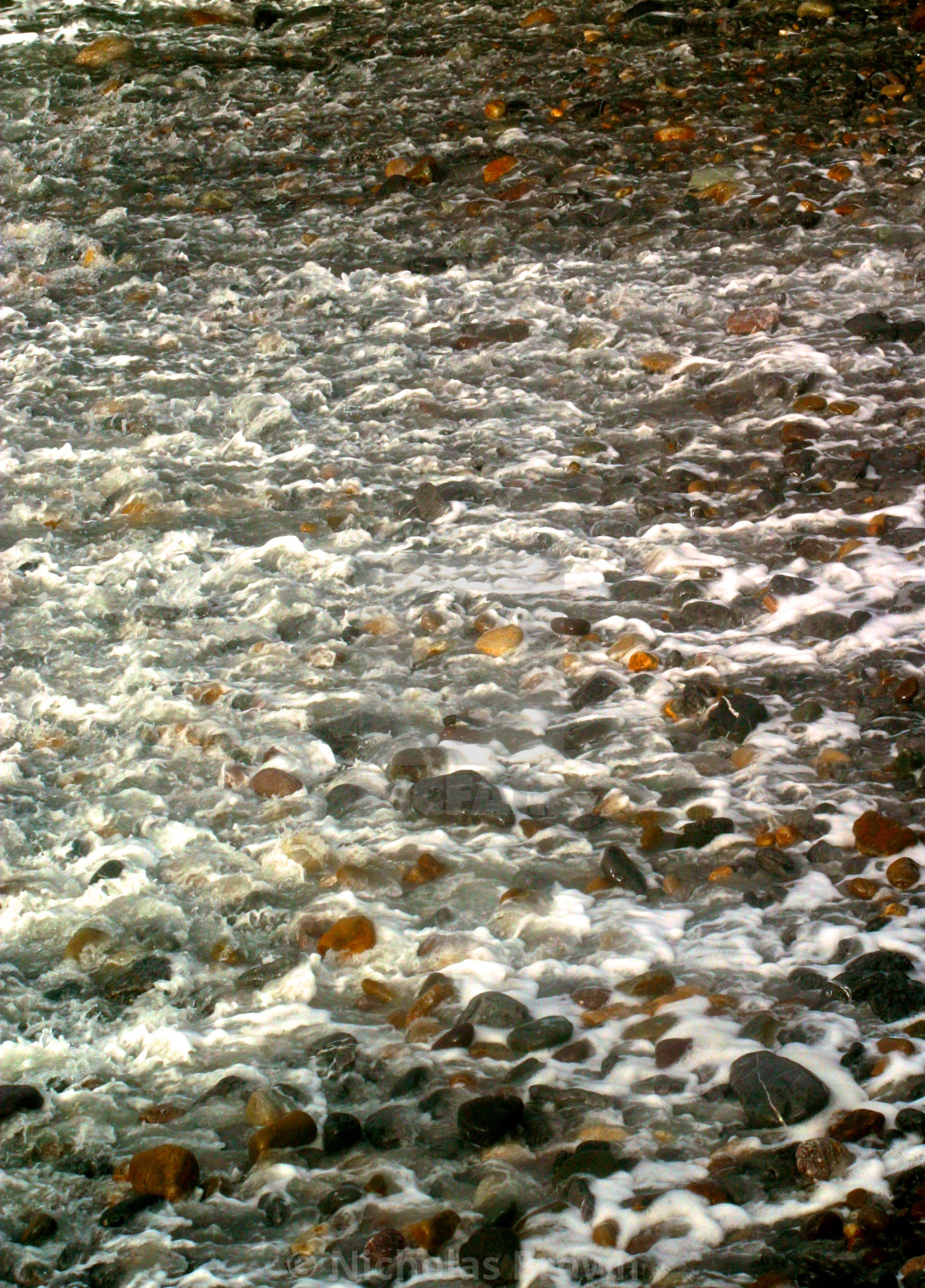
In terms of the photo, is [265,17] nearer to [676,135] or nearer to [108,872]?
[676,135]

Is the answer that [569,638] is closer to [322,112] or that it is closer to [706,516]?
[706,516]

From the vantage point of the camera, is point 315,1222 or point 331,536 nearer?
point 315,1222

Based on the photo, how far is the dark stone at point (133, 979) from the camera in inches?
81.4

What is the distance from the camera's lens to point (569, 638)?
282 centimetres

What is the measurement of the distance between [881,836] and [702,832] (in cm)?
30

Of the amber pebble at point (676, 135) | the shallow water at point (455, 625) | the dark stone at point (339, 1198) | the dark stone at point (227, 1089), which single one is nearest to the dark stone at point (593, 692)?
the shallow water at point (455, 625)

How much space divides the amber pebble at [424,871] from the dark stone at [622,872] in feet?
0.92

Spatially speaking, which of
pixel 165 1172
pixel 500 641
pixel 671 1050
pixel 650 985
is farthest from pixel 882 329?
pixel 165 1172

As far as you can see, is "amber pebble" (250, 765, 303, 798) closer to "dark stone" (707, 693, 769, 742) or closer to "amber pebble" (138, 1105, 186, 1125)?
"amber pebble" (138, 1105, 186, 1125)

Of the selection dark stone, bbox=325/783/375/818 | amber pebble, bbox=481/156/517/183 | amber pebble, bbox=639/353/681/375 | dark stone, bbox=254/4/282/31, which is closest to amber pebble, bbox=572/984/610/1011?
dark stone, bbox=325/783/375/818

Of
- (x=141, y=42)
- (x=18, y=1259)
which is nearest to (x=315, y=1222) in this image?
(x=18, y=1259)

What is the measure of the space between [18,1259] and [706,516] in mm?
2209

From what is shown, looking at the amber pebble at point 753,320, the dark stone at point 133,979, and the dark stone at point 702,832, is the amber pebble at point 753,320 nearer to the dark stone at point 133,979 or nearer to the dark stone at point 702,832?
the dark stone at point 702,832

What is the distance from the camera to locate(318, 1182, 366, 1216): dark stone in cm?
169
